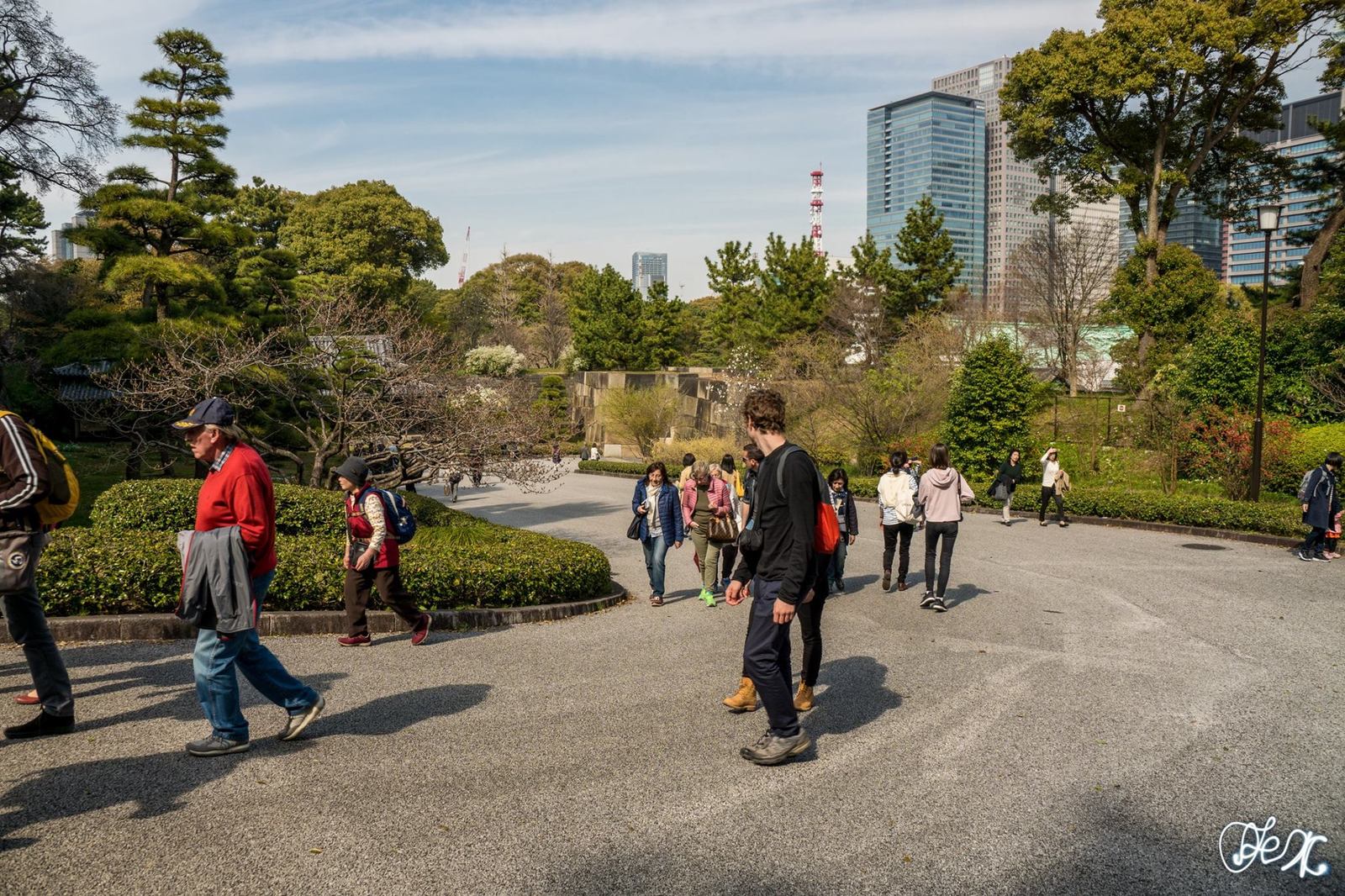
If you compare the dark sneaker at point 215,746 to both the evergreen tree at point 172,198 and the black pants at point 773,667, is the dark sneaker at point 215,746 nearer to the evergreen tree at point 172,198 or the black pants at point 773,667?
the black pants at point 773,667

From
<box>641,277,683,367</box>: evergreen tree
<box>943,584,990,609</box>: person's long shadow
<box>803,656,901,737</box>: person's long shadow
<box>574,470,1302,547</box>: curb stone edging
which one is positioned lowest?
<box>574,470,1302,547</box>: curb stone edging

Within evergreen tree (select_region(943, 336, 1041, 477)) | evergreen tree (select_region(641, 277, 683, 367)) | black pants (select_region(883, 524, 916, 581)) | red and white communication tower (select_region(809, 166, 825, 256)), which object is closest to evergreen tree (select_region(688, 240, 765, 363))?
evergreen tree (select_region(641, 277, 683, 367))

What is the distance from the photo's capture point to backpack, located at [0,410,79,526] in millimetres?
5023

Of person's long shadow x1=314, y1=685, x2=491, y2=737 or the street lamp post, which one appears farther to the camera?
the street lamp post

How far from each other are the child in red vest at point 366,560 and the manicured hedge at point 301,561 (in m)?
0.69

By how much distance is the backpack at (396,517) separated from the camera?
8047mm

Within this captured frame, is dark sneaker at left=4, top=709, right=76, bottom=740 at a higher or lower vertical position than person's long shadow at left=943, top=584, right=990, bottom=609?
higher

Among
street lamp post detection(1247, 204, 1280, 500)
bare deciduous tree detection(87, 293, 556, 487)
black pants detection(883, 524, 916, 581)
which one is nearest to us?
black pants detection(883, 524, 916, 581)

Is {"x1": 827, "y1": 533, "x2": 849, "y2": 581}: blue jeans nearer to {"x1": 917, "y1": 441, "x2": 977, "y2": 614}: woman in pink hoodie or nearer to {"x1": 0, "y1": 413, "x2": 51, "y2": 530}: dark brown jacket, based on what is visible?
{"x1": 917, "y1": 441, "x2": 977, "y2": 614}: woman in pink hoodie

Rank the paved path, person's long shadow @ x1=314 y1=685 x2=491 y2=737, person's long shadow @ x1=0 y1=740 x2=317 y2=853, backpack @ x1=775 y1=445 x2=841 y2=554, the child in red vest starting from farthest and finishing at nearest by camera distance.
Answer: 1. the child in red vest
2. person's long shadow @ x1=314 y1=685 x2=491 y2=737
3. backpack @ x1=775 y1=445 x2=841 y2=554
4. person's long shadow @ x1=0 y1=740 x2=317 y2=853
5. the paved path

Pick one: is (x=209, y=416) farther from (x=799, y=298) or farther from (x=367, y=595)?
(x=799, y=298)

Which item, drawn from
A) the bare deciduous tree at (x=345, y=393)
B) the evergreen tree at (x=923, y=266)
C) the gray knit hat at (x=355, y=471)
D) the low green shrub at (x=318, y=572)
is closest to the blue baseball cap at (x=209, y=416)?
the gray knit hat at (x=355, y=471)

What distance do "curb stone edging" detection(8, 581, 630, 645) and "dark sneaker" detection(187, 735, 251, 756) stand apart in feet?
8.22

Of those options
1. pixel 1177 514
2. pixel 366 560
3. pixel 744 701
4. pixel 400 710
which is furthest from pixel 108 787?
pixel 1177 514
